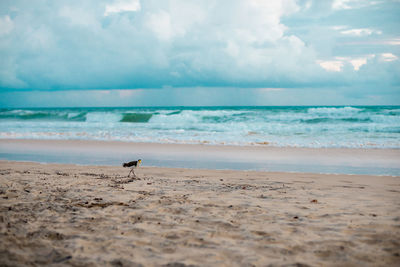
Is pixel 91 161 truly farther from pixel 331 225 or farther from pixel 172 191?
pixel 331 225

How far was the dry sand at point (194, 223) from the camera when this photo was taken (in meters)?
3.04

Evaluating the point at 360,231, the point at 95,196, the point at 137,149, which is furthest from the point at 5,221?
the point at 137,149

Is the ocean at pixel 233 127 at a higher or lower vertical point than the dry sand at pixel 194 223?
higher

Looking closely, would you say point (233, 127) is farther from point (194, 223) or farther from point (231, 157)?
point (194, 223)

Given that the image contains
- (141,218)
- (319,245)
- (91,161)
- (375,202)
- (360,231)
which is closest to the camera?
(319,245)

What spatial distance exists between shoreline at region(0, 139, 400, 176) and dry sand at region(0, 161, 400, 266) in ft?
8.92

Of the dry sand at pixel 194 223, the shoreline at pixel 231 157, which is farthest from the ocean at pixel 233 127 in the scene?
the dry sand at pixel 194 223

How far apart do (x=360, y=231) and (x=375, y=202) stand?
1.62 meters

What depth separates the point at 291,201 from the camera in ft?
16.4

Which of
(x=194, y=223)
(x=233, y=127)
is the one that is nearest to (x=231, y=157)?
(x=194, y=223)

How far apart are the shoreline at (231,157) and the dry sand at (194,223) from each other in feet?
8.92

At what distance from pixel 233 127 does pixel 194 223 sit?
70.0 feet

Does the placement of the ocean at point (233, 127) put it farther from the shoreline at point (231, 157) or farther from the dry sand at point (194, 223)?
the dry sand at point (194, 223)

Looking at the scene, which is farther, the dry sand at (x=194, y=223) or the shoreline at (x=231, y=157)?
the shoreline at (x=231, y=157)
